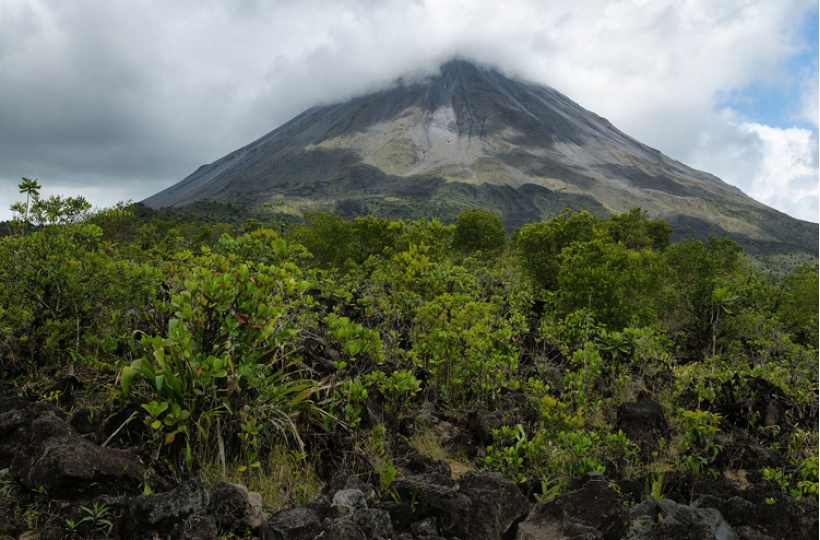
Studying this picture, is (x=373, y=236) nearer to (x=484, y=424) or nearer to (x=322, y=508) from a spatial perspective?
(x=484, y=424)

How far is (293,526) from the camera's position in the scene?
227 centimetres

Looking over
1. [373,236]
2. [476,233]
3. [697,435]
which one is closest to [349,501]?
[697,435]

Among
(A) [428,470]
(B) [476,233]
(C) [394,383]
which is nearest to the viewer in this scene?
(A) [428,470]

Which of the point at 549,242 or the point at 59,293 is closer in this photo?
the point at 59,293

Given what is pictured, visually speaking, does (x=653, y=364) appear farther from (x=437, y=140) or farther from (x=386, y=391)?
(x=437, y=140)

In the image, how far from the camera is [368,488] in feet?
9.42

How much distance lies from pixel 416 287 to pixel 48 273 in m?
5.71

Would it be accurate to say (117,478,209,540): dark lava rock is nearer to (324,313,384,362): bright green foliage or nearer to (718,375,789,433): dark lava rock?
(324,313,384,362): bright green foliage

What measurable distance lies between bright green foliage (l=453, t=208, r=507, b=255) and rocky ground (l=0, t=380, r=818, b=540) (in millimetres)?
23609

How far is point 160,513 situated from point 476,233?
25.7m

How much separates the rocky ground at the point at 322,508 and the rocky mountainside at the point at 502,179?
350ft

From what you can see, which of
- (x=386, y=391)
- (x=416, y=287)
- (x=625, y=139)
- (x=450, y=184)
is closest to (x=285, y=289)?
(x=386, y=391)

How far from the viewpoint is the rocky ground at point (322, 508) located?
2.25 meters

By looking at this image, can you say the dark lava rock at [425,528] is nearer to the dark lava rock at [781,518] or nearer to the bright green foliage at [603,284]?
the dark lava rock at [781,518]
